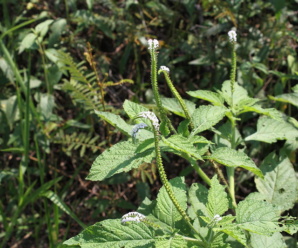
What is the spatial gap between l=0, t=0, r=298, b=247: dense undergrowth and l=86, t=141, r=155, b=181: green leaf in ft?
3.59

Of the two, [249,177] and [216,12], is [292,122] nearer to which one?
[249,177]

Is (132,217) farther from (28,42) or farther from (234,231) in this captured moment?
(28,42)

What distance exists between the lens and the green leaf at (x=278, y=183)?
209cm

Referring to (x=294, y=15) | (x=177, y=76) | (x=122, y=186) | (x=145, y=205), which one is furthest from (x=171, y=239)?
(x=294, y=15)

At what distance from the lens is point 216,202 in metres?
1.60

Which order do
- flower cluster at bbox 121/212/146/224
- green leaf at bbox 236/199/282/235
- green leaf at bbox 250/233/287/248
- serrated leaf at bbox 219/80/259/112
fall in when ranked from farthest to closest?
serrated leaf at bbox 219/80/259/112
green leaf at bbox 250/233/287/248
green leaf at bbox 236/199/282/235
flower cluster at bbox 121/212/146/224

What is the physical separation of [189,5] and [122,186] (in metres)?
1.42

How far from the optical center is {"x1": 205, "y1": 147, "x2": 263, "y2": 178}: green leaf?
1.59m

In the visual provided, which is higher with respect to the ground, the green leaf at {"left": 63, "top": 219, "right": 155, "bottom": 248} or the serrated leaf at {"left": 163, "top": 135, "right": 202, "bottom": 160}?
the serrated leaf at {"left": 163, "top": 135, "right": 202, "bottom": 160}

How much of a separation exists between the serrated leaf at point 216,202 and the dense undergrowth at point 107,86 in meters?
1.04

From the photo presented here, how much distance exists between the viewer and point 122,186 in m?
3.04

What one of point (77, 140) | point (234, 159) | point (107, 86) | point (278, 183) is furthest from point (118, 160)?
point (107, 86)

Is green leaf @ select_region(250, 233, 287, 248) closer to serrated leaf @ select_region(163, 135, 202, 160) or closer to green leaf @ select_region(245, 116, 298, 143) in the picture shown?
green leaf @ select_region(245, 116, 298, 143)

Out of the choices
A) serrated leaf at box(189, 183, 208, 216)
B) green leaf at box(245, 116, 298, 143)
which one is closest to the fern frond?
serrated leaf at box(189, 183, 208, 216)
